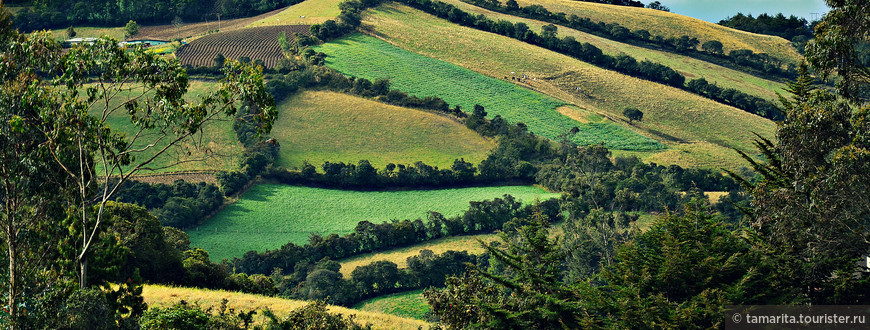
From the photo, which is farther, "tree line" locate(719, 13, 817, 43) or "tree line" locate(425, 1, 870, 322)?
"tree line" locate(719, 13, 817, 43)

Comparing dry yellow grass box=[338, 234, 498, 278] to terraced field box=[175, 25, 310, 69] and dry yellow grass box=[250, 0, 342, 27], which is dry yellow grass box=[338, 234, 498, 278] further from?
dry yellow grass box=[250, 0, 342, 27]

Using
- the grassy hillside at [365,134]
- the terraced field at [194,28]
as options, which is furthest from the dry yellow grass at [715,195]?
the terraced field at [194,28]

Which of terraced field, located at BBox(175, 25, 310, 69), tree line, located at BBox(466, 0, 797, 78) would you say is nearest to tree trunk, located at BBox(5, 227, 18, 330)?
terraced field, located at BBox(175, 25, 310, 69)

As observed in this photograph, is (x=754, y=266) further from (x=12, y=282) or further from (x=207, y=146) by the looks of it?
(x=207, y=146)

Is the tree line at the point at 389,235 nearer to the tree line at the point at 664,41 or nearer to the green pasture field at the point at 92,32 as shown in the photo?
the tree line at the point at 664,41

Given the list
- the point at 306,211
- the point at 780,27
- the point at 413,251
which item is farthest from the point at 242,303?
the point at 780,27

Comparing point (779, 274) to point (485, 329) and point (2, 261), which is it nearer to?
point (485, 329)
